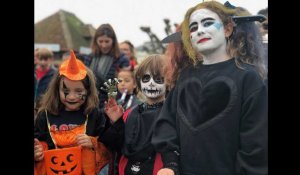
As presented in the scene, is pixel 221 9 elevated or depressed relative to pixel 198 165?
elevated

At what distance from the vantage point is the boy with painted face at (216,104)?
218cm

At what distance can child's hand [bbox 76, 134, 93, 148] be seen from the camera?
9.14ft

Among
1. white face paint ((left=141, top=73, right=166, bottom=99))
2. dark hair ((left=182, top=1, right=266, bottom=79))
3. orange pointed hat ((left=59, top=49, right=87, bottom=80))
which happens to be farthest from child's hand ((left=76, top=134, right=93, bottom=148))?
dark hair ((left=182, top=1, right=266, bottom=79))

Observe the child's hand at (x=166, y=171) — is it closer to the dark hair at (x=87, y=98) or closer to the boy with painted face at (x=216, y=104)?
the boy with painted face at (x=216, y=104)

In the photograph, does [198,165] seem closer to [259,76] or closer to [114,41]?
[259,76]

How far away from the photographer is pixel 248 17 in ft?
7.45

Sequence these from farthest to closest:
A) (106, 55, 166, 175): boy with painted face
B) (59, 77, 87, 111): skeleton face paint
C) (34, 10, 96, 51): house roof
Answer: (34, 10, 96, 51): house roof < (59, 77, 87, 111): skeleton face paint < (106, 55, 166, 175): boy with painted face

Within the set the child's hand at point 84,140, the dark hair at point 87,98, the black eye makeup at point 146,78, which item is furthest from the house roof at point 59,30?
the black eye makeup at point 146,78

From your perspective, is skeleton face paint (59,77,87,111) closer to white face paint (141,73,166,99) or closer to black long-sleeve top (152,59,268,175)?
white face paint (141,73,166,99)

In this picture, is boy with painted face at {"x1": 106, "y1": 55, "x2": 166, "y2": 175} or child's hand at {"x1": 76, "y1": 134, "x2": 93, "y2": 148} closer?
boy with painted face at {"x1": 106, "y1": 55, "x2": 166, "y2": 175}

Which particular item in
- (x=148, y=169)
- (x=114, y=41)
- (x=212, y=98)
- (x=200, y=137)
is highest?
(x=114, y=41)

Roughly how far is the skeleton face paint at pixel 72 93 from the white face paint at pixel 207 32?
0.90m
